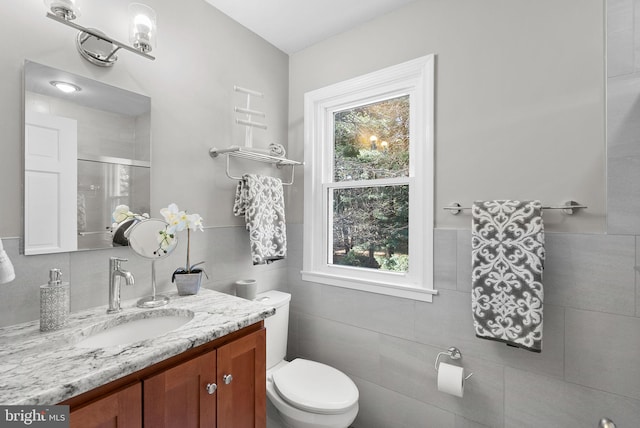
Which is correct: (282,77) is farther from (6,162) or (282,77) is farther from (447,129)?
(6,162)

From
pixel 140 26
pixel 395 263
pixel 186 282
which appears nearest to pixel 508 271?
pixel 395 263

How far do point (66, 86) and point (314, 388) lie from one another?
5.62 feet

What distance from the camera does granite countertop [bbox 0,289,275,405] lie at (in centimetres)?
69

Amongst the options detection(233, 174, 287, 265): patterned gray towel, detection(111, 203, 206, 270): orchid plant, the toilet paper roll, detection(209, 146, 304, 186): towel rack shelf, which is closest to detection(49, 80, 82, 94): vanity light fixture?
detection(111, 203, 206, 270): orchid plant

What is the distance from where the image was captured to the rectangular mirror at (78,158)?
1.09 m

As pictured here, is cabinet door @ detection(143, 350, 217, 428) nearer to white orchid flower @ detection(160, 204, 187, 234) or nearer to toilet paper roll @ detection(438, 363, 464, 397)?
white orchid flower @ detection(160, 204, 187, 234)

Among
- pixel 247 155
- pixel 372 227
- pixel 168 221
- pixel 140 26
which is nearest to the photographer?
pixel 140 26

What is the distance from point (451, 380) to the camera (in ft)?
4.66

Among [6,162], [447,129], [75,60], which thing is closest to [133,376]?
[6,162]

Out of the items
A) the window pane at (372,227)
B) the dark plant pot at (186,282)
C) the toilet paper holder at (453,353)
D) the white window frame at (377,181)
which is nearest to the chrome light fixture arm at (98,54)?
the dark plant pot at (186,282)

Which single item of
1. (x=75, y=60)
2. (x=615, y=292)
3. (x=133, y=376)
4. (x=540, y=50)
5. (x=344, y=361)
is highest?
(x=540, y=50)

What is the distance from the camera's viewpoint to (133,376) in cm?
84

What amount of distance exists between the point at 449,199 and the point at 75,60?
1779mm

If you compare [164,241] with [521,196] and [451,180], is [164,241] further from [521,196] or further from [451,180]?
[521,196]
